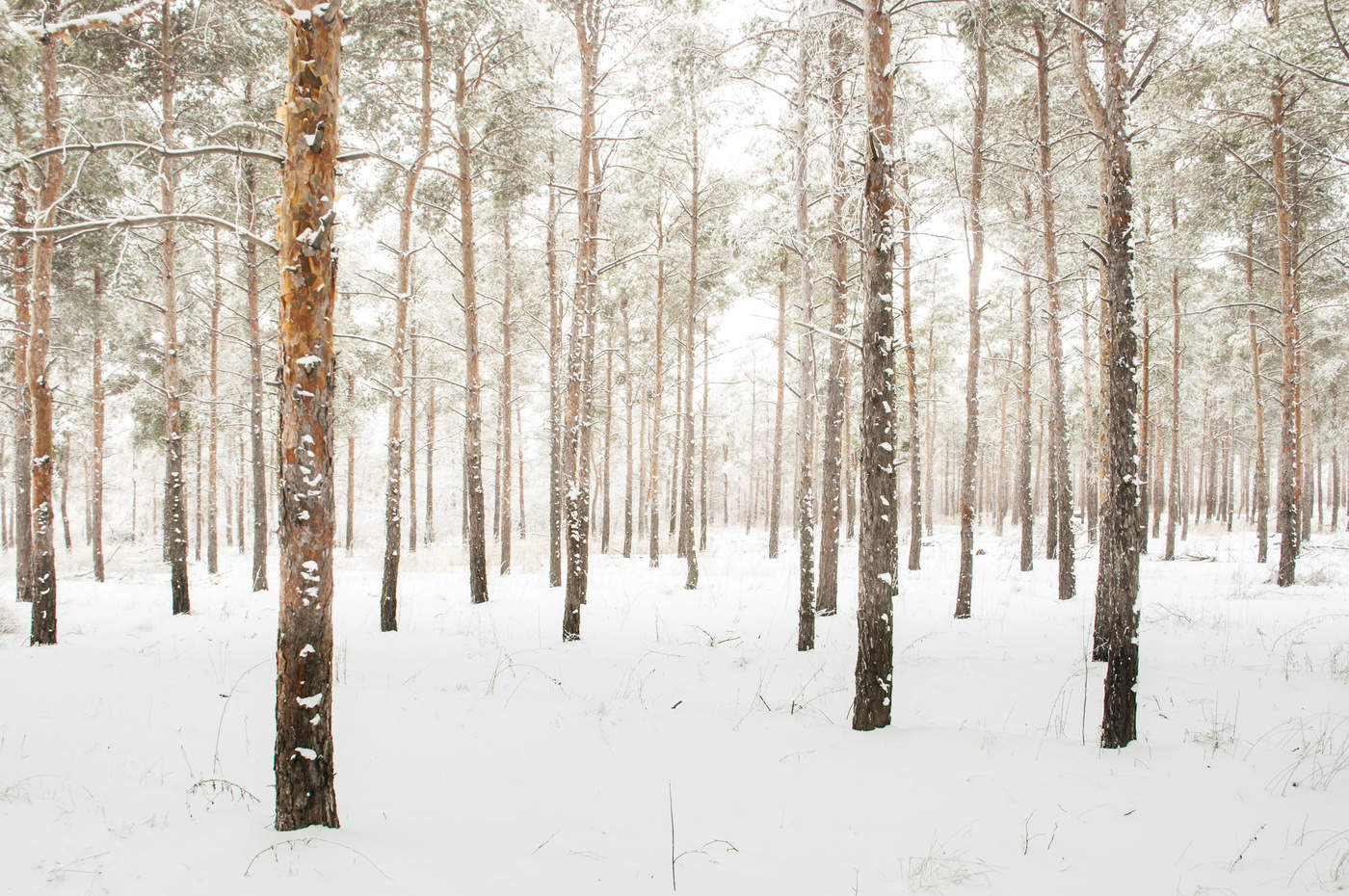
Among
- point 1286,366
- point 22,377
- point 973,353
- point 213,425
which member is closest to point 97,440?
point 213,425

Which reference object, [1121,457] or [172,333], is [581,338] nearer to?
[1121,457]

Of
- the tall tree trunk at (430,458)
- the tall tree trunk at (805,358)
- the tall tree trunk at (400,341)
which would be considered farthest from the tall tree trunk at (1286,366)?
the tall tree trunk at (430,458)

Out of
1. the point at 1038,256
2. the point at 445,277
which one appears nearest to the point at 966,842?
the point at 1038,256

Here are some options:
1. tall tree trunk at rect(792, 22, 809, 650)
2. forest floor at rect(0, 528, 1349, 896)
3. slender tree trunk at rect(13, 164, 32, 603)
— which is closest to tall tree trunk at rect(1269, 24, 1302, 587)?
forest floor at rect(0, 528, 1349, 896)

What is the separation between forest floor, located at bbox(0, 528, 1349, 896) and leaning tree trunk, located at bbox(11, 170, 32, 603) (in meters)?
3.59

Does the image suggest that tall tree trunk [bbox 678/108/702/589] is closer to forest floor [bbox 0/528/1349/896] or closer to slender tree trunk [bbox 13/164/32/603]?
forest floor [bbox 0/528/1349/896]

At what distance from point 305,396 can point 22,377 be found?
12.8 meters

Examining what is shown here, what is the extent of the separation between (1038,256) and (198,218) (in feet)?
52.6

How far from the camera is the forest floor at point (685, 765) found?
3.50 metres

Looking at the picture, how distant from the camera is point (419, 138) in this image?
1084 cm

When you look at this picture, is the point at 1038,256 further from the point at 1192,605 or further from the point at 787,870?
the point at 787,870

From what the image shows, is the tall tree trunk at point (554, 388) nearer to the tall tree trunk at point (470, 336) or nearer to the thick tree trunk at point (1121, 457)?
the tall tree trunk at point (470, 336)

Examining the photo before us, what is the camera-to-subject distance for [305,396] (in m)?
3.51

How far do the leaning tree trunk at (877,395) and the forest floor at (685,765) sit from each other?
1.79 ft
